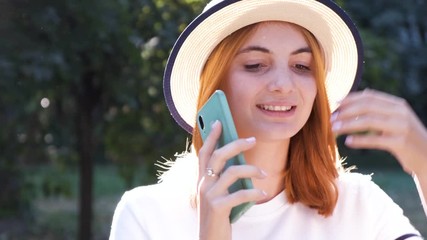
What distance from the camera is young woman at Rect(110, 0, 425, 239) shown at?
2.18 meters

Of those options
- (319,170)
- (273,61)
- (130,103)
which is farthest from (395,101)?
(130,103)

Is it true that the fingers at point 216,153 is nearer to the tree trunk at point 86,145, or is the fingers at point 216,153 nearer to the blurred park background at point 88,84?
the blurred park background at point 88,84

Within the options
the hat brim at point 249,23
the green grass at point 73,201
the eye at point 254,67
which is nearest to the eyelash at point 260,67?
the eye at point 254,67

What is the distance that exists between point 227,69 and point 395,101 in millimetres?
696

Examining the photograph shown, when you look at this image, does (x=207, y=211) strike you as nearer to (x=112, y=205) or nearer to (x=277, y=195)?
(x=277, y=195)

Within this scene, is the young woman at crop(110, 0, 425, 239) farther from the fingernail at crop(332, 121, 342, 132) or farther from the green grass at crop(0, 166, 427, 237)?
the green grass at crop(0, 166, 427, 237)

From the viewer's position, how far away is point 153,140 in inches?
248

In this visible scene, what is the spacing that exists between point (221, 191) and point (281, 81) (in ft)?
1.40

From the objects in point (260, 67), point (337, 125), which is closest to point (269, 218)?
point (260, 67)

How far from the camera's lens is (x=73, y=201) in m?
12.6

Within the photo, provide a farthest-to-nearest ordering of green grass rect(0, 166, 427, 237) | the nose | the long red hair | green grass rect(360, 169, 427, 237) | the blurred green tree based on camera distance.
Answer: green grass rect(360, 169, 427, 237) → green grass rect(0, 166, 427, 237) → the blurred green tree → the long red hair → the nose

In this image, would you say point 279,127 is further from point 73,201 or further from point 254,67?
point 73,201

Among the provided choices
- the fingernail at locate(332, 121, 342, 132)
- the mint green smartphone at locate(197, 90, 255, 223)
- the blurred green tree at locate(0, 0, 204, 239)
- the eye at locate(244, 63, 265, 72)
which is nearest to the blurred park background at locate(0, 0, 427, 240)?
the blurred green tree at locate(0, 0, 204, 239)

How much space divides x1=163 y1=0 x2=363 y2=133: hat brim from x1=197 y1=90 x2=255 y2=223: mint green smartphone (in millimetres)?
279
